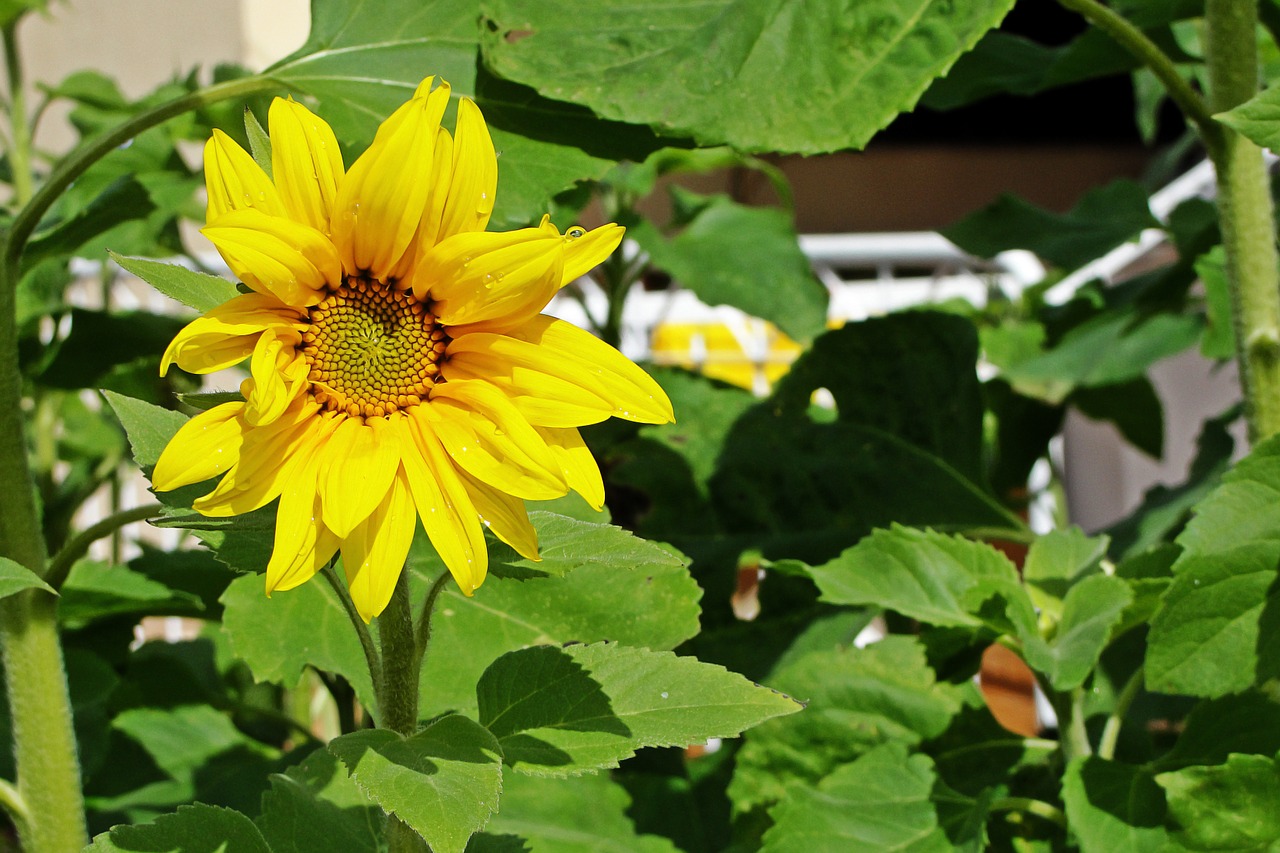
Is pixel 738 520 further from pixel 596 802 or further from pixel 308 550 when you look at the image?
pixel 308 550

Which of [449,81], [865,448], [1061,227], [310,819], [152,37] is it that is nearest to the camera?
[310,819]

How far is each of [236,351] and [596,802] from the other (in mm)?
439

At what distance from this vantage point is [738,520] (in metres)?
0.90

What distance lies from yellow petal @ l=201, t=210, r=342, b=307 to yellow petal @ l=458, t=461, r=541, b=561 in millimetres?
86

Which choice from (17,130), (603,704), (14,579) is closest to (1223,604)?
(603,704)

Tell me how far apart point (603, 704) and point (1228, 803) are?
306 mm

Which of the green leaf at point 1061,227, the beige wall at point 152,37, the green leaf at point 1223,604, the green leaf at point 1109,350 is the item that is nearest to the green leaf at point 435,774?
the green leaf at point 1223,604

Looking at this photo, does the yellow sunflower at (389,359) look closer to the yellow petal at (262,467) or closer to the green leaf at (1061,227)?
the yellow petal at (262,467)

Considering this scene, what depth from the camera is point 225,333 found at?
40 centimetres

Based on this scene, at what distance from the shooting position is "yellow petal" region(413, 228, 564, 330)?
417mm

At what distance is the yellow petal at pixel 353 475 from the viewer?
396mm

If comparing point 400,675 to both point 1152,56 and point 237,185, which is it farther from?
point 1152,56

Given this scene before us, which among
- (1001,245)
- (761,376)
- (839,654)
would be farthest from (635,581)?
(761,376)

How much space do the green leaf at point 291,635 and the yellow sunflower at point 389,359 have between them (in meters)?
0.24
